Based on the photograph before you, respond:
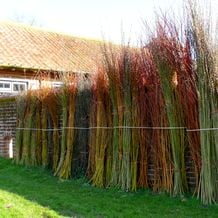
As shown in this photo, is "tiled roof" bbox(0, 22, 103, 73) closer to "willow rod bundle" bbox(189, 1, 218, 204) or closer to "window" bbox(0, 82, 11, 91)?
"window" bbox(0, 82, 11, 91)

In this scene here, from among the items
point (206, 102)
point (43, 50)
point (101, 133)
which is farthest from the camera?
point (43, 50)

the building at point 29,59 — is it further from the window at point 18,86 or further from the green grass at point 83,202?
the green grass at point 83,202

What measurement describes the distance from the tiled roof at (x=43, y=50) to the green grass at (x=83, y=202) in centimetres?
661

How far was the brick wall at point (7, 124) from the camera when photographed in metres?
10.5

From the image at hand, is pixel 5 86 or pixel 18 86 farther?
pixel 18 86

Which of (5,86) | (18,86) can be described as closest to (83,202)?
(5,86)

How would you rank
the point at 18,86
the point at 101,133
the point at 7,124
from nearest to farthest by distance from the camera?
the point at 101,133
the point at 7,124
the point at 18,86

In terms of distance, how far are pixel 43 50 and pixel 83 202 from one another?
1046cm

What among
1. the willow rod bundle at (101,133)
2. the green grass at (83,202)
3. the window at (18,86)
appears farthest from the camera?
the window at (18,86)

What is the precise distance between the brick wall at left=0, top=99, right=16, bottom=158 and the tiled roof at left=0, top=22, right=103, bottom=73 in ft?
8.76

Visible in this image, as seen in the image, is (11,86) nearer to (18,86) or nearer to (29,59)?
(18,86)

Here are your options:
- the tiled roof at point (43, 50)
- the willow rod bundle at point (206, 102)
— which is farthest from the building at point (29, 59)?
the willow rod bundle at point (206, 102)

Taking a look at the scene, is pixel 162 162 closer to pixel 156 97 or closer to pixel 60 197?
pixel 156 97

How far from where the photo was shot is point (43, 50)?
15312mm
